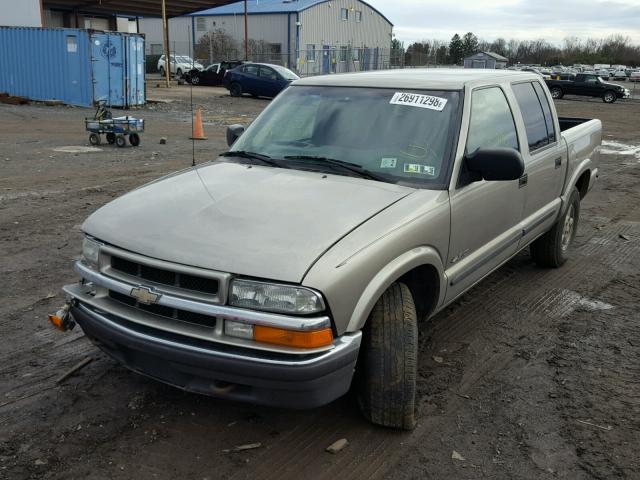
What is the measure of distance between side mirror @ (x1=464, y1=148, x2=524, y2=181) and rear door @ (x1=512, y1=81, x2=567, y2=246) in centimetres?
100

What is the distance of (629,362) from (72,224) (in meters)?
5.78

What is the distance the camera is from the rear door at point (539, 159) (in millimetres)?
4859

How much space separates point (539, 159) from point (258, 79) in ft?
79.0

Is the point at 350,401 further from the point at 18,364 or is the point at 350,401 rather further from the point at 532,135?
the point at 532,135

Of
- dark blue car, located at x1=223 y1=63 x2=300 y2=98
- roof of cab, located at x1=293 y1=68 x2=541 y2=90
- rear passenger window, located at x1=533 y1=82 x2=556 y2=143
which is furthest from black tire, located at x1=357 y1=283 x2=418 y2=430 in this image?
dark blue car, located at x1=223 y1=63 x2=300 y2=98

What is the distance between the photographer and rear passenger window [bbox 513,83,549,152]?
16.2 feet

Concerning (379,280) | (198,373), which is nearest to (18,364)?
(198,373)

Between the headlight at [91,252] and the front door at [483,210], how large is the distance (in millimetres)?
2001

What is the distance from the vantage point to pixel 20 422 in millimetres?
3287

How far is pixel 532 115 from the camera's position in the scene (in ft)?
16.7

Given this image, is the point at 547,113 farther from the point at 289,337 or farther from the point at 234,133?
the point at 289,337

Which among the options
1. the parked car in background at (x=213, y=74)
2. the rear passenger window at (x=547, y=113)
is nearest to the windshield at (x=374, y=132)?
the rear passenger window at (x=547, y=113)

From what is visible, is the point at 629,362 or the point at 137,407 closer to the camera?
the point at 137,407

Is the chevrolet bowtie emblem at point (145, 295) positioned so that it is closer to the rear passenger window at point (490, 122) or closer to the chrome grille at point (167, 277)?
the chrome grille at point (167, 277)
